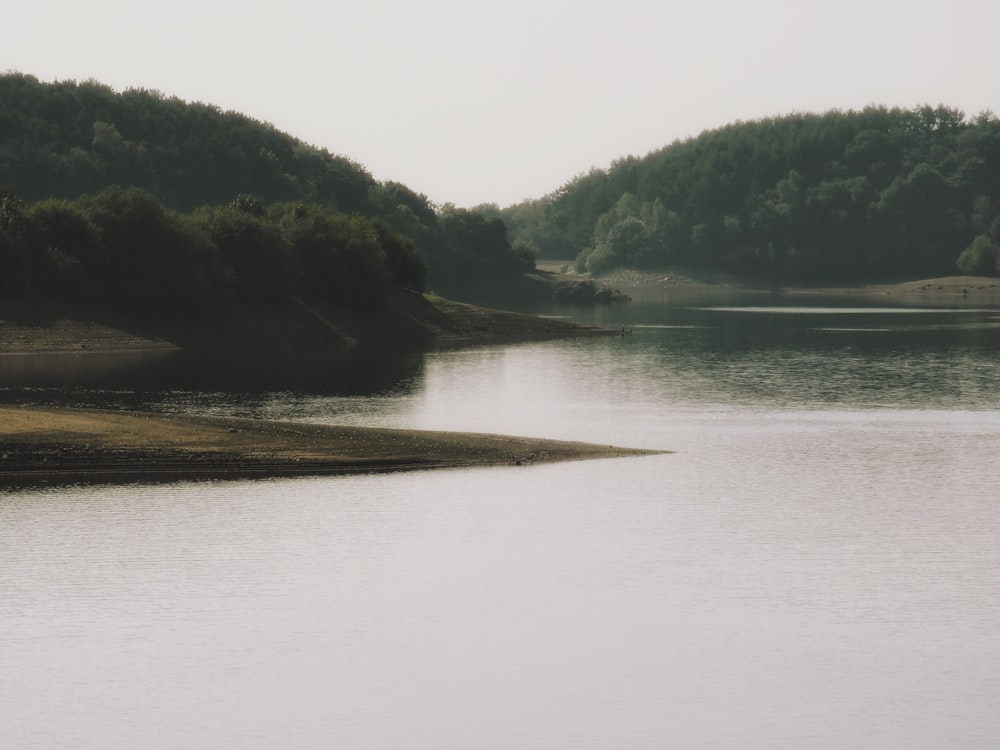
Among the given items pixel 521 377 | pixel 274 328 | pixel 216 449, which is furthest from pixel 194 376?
pixel 216 449

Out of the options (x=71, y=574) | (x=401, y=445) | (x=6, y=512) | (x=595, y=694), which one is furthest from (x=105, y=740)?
(x=401, y=445)

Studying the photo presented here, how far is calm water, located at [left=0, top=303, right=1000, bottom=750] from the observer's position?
25.5 m

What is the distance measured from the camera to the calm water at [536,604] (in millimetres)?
25500

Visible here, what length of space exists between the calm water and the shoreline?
Answer: 207cm

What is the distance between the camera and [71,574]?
34.7 metres

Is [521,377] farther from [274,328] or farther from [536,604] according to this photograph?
[536,604]

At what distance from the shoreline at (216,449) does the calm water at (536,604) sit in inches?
81.6

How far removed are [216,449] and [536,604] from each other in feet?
69.5

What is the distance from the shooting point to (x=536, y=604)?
32750 mm

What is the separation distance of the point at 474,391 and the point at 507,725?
193 feet

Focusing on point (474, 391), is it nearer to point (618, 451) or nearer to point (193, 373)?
point (193, 373)

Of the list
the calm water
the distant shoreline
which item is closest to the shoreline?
the calm water

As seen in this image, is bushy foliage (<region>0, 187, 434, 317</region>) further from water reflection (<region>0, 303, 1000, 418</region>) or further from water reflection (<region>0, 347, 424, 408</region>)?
water reflection (<region>0, 303, 1000, 418</region>)

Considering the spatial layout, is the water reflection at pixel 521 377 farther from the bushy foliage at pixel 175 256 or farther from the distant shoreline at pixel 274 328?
the bushy foliage at pixel 175 256
